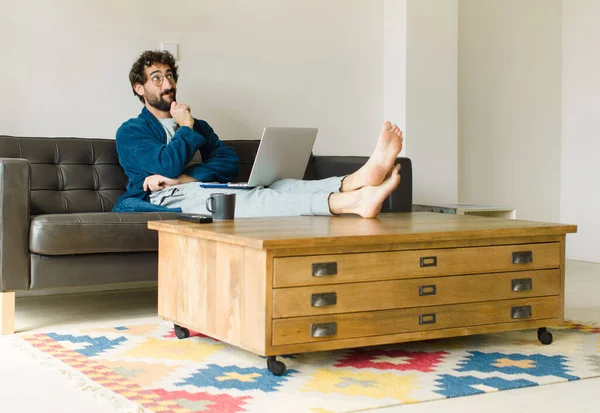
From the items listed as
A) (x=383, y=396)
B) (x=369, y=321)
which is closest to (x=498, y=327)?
(x=369, y=321)

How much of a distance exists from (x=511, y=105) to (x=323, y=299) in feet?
11.7

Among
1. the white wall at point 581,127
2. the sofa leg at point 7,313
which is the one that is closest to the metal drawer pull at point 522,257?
the sofa leg at point 7,313

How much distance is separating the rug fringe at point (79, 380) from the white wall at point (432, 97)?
2760 millimetres

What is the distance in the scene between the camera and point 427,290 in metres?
2.61

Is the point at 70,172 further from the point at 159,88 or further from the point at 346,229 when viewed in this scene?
the point at 346,229

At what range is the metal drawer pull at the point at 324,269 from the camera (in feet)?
7.88

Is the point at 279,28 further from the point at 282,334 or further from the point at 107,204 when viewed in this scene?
the point at 282,334

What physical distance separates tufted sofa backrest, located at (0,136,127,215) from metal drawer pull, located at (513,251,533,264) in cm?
192

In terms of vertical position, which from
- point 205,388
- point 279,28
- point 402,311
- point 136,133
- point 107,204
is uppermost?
point 279,28

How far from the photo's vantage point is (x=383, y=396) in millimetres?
2176

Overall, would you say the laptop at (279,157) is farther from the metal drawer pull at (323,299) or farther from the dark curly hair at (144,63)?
the metal drawer pull at (323,299)

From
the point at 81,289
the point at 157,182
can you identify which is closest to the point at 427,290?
the point at 157,182

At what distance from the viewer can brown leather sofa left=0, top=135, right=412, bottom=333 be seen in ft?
9.93

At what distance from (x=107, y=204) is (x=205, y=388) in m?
1.77
